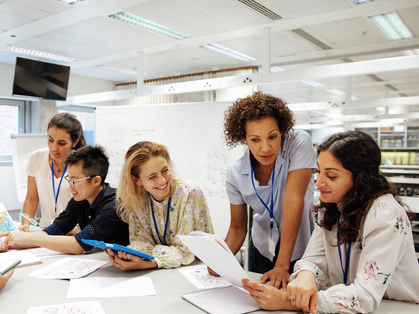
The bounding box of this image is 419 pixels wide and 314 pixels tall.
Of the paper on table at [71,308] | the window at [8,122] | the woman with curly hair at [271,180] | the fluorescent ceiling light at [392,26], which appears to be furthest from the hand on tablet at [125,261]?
the window at [8,122]

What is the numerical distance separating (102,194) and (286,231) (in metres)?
0.99

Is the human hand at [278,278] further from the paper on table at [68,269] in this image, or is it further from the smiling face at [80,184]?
the smiling face at [80,184]

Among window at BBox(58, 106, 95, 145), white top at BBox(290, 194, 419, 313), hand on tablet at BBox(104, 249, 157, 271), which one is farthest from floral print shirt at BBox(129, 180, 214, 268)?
window at BBox(58, 106, 95, 145)

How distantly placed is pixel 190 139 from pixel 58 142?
1.94 metres

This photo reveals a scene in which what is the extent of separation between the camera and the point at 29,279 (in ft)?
4.75

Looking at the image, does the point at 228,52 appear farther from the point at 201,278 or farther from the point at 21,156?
the point at 201,278

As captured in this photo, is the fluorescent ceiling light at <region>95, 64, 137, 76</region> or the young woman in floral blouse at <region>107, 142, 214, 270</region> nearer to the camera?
the young woman in floral blouse at <region>107, 142, 214, 270</region>

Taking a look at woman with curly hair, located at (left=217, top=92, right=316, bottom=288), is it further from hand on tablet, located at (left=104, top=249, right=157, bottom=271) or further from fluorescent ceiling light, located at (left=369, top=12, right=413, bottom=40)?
fluorescent ceiling light, located at (left=369, top=12, right=413, bottom=40)

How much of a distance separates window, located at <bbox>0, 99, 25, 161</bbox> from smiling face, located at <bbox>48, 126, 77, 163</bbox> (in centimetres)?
485

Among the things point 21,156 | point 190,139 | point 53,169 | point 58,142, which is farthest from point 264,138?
point 21,156

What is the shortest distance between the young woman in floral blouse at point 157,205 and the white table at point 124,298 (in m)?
0.16

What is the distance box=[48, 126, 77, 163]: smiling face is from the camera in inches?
92.4

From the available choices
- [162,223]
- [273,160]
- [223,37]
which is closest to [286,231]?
[273,160]

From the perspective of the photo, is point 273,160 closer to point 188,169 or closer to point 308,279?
point 308,279
